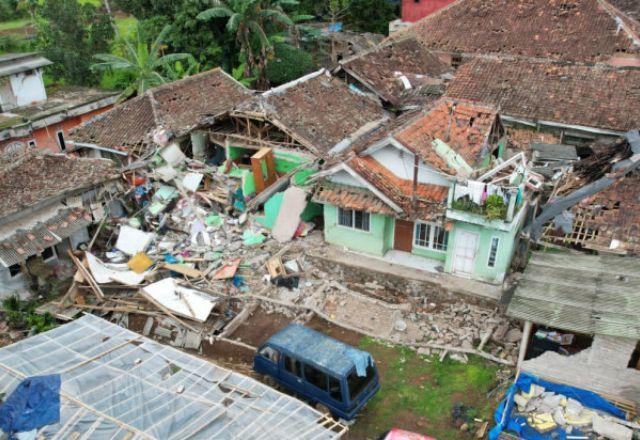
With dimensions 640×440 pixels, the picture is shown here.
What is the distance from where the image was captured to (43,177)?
1862cm

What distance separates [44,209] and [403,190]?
13.1 metres

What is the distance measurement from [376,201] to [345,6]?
113 feet

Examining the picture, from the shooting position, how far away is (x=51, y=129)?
96.8 feet

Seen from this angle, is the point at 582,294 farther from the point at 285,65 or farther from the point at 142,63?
the point at 285,65

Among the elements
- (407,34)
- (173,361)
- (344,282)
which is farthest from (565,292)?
(407,34)

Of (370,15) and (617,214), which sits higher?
(370,15)

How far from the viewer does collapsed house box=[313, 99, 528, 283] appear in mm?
15805

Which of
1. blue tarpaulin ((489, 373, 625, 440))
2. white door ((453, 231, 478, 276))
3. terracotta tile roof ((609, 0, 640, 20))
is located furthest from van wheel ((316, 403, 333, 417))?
terracotta tile roof ((609, 0, 640, 20))

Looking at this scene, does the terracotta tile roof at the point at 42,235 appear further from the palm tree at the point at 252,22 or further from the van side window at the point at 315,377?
the palm tree at the point at 252,22

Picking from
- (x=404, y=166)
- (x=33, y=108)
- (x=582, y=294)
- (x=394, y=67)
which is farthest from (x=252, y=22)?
(x=582, y=294)

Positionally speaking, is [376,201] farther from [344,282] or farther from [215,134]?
[215,134]

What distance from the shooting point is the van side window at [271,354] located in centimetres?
1337

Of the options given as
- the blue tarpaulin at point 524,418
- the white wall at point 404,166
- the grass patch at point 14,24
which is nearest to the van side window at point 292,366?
the blue tarpaulin at point 524,418

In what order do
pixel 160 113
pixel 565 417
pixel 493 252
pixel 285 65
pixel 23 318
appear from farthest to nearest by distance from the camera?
pixel 285 65
pixel 160 113
pixel 493 252
pixel 23 318
pixel 565 417
